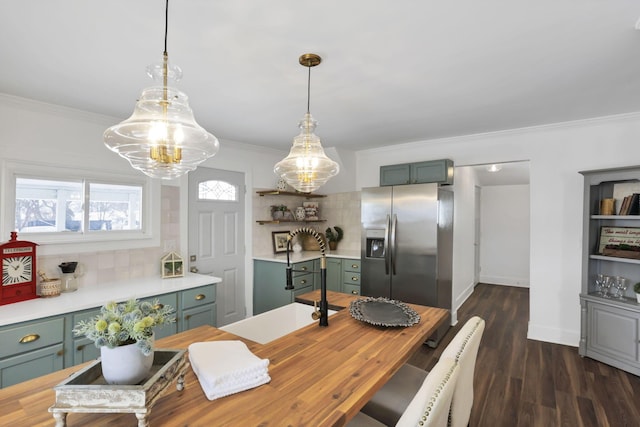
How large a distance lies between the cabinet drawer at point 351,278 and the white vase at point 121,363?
3323 millimetres

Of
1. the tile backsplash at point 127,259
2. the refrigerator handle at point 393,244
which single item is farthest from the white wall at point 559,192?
the tile backsplash at point 127,259

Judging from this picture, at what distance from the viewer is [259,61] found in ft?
6.30

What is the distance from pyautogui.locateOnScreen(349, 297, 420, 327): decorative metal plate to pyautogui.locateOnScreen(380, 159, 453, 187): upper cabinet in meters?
2.19

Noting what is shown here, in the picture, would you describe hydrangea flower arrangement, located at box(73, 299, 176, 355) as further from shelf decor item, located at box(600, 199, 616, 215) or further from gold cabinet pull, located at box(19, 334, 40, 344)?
shelf decor item, located at box(600, 199, 616, 215)

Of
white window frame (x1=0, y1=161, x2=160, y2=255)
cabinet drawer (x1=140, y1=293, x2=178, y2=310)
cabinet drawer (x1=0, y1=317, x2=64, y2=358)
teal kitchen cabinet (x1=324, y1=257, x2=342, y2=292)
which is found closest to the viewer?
cabinet drawer (x1=0, y1=317, x2=64, y2=358)

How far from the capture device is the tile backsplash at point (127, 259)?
2.67 meters

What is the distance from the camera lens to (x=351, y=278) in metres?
4.16

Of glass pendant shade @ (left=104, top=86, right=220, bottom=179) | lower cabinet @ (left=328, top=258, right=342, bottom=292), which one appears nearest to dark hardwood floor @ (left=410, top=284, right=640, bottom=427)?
lower cabinet @ (left=328, top=258, right=342, bottom=292)

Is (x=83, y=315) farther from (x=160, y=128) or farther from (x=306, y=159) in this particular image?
(x=306, y=159)

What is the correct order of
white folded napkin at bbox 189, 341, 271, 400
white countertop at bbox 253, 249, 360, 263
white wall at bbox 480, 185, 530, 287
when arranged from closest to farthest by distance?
1. white folded napkin at bbox 189, 341, 271, 400
2. white countertop at bbox 253, 249, 360, 263
3. white wall at bbox 480, 185, 530, 287

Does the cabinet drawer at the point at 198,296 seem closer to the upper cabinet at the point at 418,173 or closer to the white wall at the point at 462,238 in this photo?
the upper cabinet at the point at 418,173

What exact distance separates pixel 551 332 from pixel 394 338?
289 cm

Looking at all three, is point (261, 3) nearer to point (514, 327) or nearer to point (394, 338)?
point (394, 338)

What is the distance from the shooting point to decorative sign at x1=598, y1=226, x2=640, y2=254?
297cm
